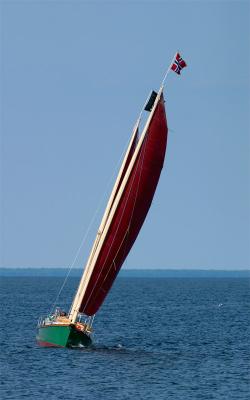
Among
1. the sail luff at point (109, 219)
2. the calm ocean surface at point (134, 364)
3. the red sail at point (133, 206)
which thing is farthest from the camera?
the red sail at point (133, 206)

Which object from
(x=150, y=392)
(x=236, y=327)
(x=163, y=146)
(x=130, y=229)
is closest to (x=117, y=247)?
(x=130, y=229)

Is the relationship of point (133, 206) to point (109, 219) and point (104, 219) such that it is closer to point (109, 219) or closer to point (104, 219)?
point (109, 219)

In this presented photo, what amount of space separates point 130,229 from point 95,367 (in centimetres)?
879

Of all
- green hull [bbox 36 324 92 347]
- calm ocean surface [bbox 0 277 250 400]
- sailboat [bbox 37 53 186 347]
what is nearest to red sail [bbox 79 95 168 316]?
sailboat [bbox 37 53 186 347]

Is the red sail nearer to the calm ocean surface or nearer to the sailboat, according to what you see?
the sailboat

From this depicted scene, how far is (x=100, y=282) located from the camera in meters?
72.2

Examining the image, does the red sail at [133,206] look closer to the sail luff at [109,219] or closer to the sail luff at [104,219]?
the sail luff at [109,219]

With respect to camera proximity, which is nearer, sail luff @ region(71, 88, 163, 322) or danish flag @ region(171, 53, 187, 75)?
sail luff @ region(71, 88, 163, 322)

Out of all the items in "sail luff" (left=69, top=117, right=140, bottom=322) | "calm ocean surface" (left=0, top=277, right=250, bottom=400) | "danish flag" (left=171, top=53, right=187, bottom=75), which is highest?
"danish flag" (left=171, top=53, right=187, bottom=75)

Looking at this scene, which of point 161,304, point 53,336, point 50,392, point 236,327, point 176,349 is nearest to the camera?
point 50,392

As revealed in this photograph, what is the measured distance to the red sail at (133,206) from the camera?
69.4 meters

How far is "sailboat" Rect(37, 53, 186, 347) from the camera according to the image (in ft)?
228

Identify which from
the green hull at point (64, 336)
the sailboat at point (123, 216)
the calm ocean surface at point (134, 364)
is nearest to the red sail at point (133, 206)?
the sailboat at point (123, 216)

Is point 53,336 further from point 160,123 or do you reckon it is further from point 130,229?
point 160,123
